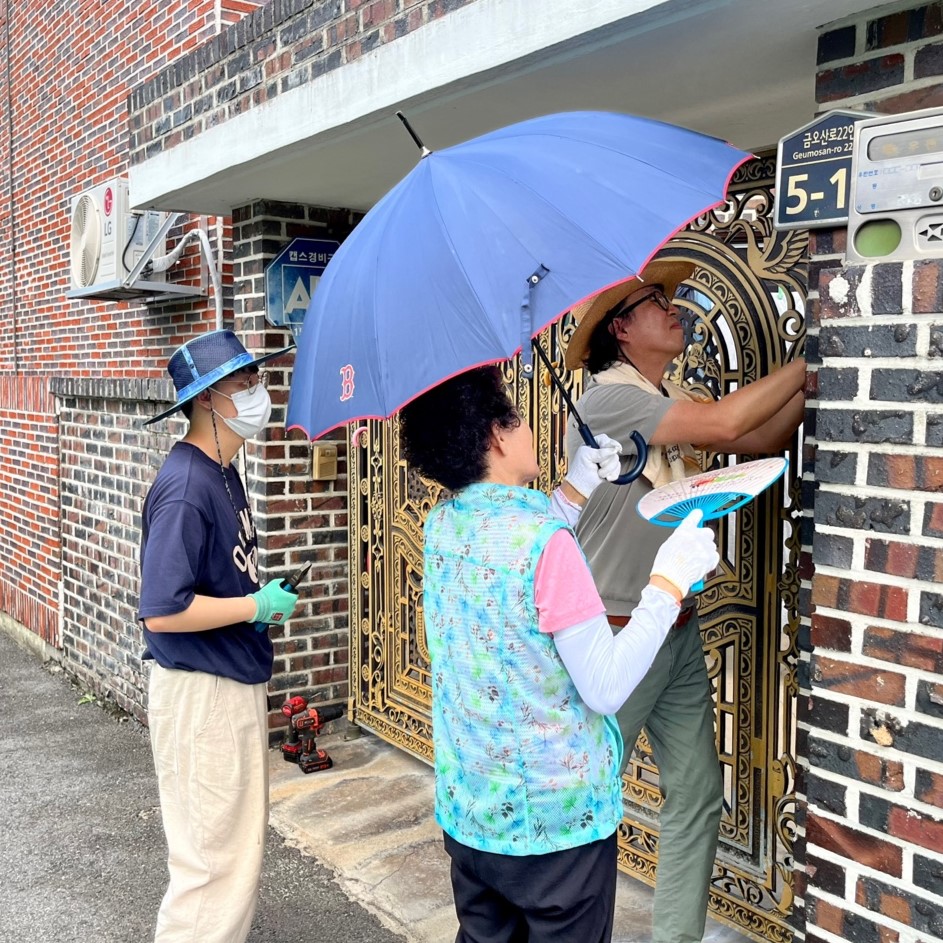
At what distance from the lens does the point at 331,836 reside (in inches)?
172

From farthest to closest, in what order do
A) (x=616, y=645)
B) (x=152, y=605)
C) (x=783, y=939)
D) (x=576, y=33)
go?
1. (x=783, y=939)
2. (x=152, y=605)
3. (x=576, y=33)
4. (x=616, y=645)

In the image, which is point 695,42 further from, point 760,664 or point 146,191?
point 146,191

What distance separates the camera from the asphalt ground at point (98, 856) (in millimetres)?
3752

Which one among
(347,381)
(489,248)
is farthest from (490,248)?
(347,381)

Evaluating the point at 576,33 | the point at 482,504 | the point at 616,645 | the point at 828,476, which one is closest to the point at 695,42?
the point at 576,33

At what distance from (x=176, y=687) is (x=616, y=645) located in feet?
5.11

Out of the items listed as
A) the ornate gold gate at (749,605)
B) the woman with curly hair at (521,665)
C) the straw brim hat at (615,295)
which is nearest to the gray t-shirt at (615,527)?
the straw brim hat at (615,295)

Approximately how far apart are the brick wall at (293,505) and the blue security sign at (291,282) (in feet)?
0.20

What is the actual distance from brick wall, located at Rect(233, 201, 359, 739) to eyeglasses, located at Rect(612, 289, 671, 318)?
2.70m

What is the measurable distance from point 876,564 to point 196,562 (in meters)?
1.82

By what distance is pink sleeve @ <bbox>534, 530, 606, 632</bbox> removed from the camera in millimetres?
1940

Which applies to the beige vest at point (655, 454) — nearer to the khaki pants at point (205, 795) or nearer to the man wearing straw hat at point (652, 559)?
the man wearing straw hat at point (652, 559)

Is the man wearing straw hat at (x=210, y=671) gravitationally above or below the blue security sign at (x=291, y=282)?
below

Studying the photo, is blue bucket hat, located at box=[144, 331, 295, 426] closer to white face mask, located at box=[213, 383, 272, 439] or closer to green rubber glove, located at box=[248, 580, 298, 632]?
white face mask, located at box=[213, 383, 272, 439]
